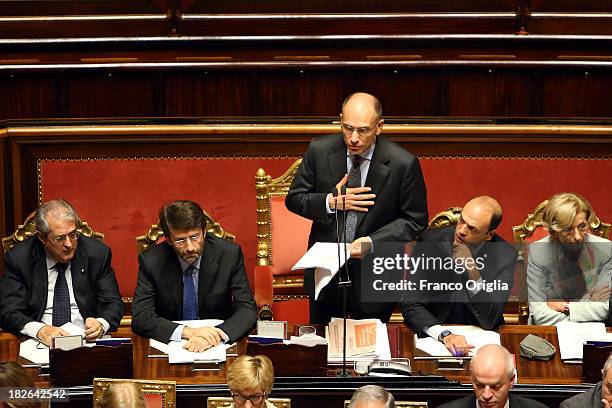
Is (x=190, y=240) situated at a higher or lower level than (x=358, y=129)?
lower

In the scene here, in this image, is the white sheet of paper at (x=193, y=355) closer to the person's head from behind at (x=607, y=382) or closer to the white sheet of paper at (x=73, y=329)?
the white sheet of paper at (x=73, y=329)

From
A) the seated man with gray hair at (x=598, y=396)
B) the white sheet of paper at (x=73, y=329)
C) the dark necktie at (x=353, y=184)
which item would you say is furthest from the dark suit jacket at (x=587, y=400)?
the white sheet of paper at (x=73, y=329)

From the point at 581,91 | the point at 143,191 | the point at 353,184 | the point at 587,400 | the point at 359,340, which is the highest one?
the point at 581,91

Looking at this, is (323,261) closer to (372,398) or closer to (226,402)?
(226,402)

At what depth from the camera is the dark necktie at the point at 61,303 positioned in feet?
15.1

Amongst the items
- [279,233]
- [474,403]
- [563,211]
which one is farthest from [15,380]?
[563,211]

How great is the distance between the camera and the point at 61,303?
4613 mm

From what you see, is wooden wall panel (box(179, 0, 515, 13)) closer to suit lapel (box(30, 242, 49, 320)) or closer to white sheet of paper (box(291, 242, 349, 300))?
suit lapel (box(30, 242, 49, 320))

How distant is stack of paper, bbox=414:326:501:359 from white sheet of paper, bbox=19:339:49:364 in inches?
51.2

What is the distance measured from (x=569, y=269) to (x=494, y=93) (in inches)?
79.7

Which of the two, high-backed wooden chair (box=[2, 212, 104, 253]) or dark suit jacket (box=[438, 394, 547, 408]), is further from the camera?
high-backed wooden chair (box=[2, 212, 104, 253])

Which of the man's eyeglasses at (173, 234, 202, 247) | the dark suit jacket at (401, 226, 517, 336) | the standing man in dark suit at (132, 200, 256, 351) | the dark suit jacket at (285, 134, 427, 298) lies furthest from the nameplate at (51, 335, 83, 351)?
the dark suit jacket at (401, 226, 517, 336)

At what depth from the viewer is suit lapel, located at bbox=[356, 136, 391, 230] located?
4539mm

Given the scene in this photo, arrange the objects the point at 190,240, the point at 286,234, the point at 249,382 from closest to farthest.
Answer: the point at 249,382
the point at 190,240
the point at 286,234
